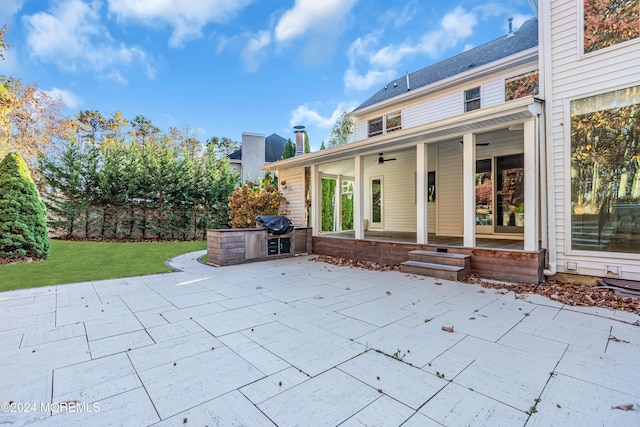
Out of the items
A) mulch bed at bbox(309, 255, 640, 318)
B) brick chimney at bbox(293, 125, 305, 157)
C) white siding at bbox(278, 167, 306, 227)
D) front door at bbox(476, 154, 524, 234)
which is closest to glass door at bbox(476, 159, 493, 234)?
front door at bbox(476, 154, 524, 234)

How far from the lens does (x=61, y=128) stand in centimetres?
1590

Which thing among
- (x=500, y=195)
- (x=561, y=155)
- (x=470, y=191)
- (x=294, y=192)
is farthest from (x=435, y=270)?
(x=294, y=192)

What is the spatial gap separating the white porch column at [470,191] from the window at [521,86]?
3.72 m

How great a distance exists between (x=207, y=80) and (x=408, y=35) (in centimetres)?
1077

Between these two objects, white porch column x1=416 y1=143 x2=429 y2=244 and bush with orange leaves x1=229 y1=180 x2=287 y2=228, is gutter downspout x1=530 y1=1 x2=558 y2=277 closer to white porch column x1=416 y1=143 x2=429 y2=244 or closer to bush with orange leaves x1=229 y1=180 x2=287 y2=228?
white porch column x1=416 y1=143 x2=429 y2=244

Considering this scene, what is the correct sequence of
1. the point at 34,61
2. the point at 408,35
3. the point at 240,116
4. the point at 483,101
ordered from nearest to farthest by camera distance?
1. the point at 483,101
2. the point at 408,35
3. the point at 34,61
4. the point at 240,116

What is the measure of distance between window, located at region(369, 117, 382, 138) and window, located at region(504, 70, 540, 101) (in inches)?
159

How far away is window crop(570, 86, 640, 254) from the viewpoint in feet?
14.5

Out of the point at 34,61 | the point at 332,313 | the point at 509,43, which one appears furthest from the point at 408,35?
the point at 34,61

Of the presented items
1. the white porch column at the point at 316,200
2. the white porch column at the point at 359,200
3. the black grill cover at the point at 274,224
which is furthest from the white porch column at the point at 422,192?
the black grill cover at the point at 274,224

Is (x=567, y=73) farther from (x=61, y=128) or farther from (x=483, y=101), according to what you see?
(x=61, y=128)

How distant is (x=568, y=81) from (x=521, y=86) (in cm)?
324

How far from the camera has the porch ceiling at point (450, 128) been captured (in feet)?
15.8

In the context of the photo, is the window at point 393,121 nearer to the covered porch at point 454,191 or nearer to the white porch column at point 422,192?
the covered porch at point 454,191
